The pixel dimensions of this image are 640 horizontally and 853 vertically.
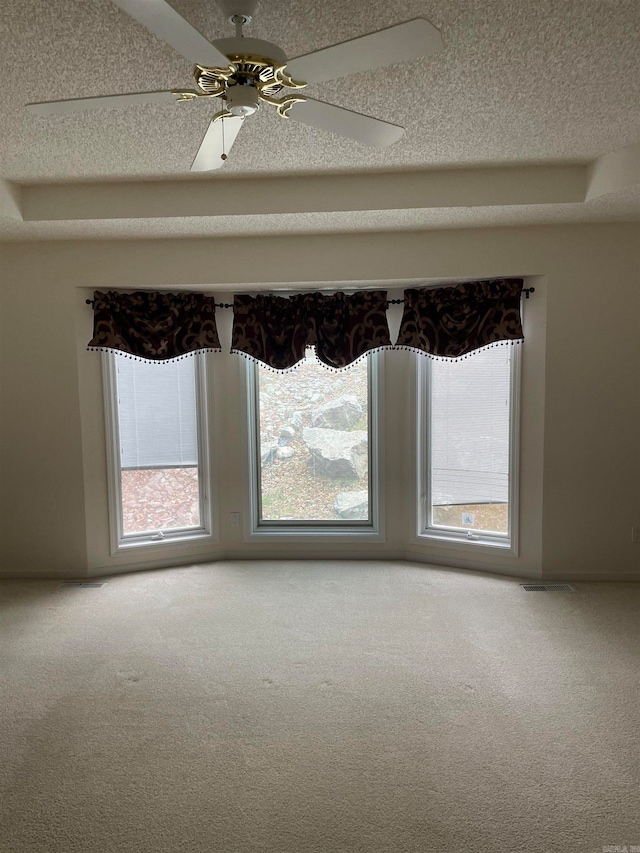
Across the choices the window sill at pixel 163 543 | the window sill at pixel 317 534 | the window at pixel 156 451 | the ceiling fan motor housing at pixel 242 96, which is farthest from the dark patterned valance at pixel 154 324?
the ceiling fan motor housing at pixel 242 96

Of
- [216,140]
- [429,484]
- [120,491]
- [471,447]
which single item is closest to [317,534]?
[429,484]

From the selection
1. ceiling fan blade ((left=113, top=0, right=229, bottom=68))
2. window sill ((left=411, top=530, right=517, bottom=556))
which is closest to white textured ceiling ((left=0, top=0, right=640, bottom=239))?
ceiling fan blade ((left=113, top=0, right=229, bottom=68))

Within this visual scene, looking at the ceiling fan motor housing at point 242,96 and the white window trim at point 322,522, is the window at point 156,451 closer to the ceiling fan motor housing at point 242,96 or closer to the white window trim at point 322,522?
the white window trim at point 322,522

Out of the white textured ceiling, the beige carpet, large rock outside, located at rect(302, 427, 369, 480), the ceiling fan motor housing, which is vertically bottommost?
the beige carpet

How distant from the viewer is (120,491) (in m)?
4.16

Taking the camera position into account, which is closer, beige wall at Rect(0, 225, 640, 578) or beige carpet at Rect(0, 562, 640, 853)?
beige carpet at Rect(0, 562, 640, 853)

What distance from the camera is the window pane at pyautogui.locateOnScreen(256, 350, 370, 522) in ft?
14.3

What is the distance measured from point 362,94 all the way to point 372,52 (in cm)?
88

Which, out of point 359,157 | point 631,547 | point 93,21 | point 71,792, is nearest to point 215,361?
point 359,157

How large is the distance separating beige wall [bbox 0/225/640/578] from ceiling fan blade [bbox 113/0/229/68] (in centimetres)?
235

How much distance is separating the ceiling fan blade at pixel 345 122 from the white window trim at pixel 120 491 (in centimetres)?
259

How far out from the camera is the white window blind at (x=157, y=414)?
4164 millimetres

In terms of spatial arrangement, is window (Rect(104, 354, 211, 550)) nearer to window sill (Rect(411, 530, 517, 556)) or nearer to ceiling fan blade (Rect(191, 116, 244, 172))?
window sill (Rect(411, 530, 517, 556))

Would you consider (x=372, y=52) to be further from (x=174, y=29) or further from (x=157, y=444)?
(x=157, y=444)
